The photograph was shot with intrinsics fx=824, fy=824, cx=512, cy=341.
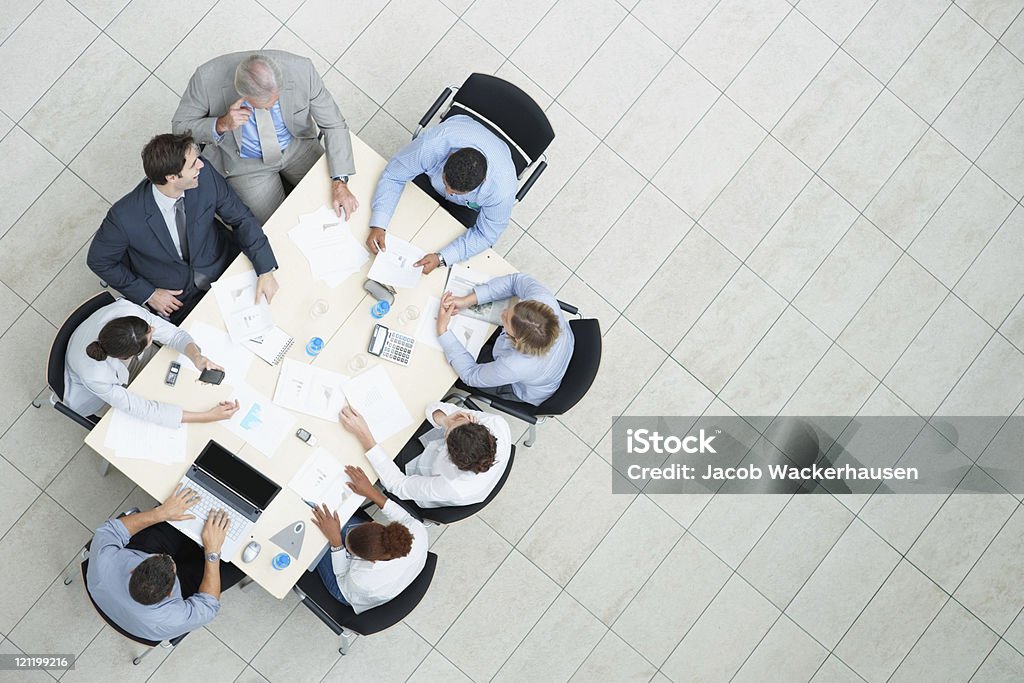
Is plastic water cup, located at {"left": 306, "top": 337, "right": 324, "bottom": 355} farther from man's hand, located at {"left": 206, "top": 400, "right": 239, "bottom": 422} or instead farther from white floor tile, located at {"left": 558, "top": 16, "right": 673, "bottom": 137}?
white floor tile, located at {"left": 558, "top": 16, "right": 673, "bottom": 137}

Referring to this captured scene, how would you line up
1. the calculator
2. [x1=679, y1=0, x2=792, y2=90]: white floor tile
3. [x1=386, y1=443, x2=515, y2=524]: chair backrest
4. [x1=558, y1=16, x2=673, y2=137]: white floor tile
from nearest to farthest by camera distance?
the calculator → [x1=386, y1=443, x2=515, y2=524]: chair backrest → [x1=558, y1=16, x2=673, y2=137]: white floor tile → [x1=679, y1=0, x2=792, y2=90]: white floor tile

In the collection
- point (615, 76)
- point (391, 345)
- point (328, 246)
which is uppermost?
point (615, 76)

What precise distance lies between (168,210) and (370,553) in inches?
69.8

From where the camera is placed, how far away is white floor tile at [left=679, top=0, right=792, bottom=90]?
5191mm

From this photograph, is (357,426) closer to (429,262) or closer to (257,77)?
(429,262)

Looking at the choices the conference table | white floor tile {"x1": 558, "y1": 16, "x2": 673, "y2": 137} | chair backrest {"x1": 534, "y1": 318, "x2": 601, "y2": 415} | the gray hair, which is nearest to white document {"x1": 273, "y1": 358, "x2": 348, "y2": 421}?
the conference table

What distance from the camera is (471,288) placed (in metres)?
4.01

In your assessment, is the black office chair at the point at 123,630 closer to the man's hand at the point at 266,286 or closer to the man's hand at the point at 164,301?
the man's hand at the point at 164,301

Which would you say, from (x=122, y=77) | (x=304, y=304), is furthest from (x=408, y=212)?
(x=122, y=77)

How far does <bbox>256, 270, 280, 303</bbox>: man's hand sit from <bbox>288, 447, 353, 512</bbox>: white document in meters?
0.74

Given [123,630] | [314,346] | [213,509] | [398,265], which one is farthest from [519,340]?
[123,630]

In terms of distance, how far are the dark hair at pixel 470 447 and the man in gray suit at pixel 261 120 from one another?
47.2 inches

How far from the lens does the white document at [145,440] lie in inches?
141

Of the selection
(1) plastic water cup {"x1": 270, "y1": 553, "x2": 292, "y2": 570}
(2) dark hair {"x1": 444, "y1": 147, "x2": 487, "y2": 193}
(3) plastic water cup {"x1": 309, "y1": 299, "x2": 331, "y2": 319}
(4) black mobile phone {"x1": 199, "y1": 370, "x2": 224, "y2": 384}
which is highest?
(2) dark hair {"x1": 444, "y1": 147, "x2": 487, "y2": 193}
